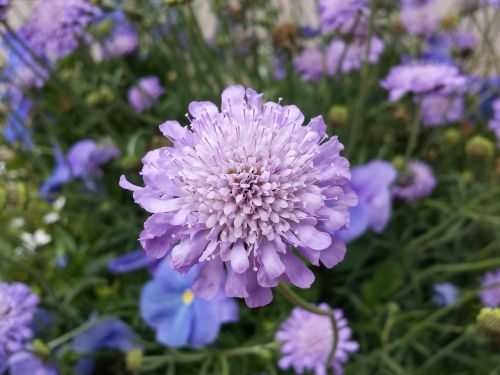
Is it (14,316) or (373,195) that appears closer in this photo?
(14,316)

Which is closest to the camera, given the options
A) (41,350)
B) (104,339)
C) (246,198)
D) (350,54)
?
(246,198)

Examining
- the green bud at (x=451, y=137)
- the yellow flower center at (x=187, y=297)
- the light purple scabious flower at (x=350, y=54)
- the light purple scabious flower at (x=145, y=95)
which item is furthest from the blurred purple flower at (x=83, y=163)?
the green bud at (x=451, y=137)

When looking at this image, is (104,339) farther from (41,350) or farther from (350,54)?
(350,54)

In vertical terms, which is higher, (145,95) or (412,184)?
(145,95)

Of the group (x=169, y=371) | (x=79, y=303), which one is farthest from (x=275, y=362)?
(x=79, y=303)

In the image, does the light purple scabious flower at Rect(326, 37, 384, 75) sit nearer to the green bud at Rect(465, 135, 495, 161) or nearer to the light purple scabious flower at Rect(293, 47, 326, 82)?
the light purple scabious flower at Rect(293, 47, 326, 82)

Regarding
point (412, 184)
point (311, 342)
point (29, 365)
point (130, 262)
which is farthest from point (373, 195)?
point (29, 365)

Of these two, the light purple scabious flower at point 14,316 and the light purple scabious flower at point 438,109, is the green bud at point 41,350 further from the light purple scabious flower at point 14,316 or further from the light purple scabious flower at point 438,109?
the light purple scabious flower at point 438,109

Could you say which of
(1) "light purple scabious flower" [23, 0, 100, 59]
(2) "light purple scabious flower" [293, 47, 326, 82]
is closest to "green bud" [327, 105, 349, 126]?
(2) "light purple scabious flower" [293, 47, 326, 82]
